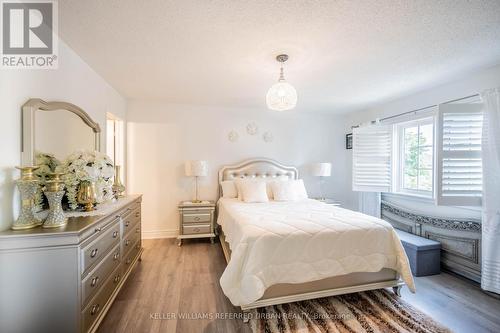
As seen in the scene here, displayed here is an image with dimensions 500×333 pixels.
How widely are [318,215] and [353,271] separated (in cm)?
66

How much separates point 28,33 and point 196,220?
286 cm

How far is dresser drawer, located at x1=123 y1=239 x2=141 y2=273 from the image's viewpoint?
2348mm

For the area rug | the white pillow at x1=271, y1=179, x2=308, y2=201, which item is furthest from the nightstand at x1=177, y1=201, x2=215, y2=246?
the area rug

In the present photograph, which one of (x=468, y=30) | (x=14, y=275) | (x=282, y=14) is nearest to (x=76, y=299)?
(x=14, y=275)

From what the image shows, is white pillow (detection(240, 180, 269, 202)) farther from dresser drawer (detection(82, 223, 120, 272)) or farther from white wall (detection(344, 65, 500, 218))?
white wall (detection(344, 65, 500, 218))

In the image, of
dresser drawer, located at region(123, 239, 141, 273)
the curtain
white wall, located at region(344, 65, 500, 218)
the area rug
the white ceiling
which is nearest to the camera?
the white ceiling

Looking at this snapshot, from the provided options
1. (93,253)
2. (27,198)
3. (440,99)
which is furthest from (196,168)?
(440,99)

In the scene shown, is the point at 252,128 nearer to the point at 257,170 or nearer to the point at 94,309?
the point at 257,170

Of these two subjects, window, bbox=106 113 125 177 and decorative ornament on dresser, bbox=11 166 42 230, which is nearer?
decorative ornament on dresser, bbox=11 166 42 230

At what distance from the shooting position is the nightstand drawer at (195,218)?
3570mm

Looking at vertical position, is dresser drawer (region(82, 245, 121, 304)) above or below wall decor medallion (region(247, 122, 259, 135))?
below

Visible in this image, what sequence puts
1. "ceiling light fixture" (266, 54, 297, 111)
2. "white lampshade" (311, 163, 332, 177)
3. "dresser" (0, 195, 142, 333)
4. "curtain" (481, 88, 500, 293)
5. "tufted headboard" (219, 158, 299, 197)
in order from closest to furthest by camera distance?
"dresser" (0, 195, 142, 333) < "ceiling light fixture" (266, 54, 297, 111) < "curtain" (481, 88, 500, 293) < "tufted headboard" (219, 158, 299, 197) < "white lampshade" (311, 163, 332, 177)

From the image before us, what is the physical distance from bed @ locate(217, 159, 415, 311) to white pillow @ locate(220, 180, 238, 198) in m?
1.40

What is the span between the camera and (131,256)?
2566 mm
